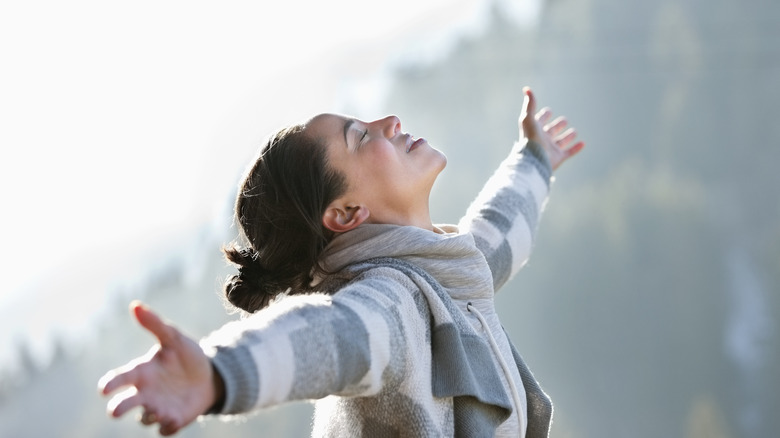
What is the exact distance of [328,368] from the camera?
1.59 ft

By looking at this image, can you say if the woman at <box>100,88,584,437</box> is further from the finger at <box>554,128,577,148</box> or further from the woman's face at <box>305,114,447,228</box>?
the finger at <box>554,128,577,148</box>

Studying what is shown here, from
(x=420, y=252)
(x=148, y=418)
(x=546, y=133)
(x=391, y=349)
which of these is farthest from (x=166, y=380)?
(x=546, y=133)

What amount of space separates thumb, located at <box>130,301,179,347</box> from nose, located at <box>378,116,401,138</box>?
0.33 m

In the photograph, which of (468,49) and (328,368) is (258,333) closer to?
(328,368)

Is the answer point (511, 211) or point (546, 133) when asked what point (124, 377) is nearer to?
point (511, 211)

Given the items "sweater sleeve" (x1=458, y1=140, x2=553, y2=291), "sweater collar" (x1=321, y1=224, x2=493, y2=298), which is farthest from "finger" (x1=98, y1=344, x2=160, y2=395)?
"sweater sleeve" (x1=458, y1=140, x2=553, y2=291)

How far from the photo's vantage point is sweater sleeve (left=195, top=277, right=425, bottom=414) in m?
0.44

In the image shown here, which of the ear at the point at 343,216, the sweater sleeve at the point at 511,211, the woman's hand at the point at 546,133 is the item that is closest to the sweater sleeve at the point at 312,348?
the ear at the point at 343,216

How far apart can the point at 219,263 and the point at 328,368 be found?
1.76 meters

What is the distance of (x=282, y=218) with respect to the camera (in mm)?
702

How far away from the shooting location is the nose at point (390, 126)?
2.35 feet

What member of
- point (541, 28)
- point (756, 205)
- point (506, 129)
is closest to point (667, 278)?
point (756, 205)

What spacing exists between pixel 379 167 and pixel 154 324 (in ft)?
1.01

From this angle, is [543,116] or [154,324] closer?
[154,324]
